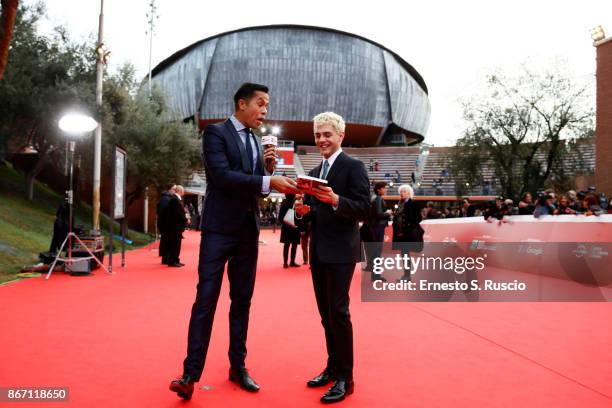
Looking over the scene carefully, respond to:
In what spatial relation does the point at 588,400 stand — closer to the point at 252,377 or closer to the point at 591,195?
the point at 252,377

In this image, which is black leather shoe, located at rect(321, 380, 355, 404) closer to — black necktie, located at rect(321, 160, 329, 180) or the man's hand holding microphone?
the man's hand holding microphone

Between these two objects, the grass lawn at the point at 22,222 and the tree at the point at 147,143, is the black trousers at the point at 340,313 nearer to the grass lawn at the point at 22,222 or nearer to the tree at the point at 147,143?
the grass lawn at the point at 22,222

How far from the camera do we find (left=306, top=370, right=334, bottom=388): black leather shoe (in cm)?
322

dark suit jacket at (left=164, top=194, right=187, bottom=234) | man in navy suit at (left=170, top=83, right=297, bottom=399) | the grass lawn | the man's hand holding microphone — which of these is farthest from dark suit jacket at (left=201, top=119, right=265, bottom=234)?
dark suit jacket at (left=164, top=194, right=187, bottom=234)

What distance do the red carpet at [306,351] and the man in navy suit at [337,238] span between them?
0.21 m

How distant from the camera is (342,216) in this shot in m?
3.07

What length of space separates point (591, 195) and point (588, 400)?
721 cm

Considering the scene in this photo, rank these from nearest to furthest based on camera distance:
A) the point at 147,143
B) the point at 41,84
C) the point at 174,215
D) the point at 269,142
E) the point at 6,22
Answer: the point at 269,142, the point at 6,22, the point at 174,215, the point at 41,84, the point at 147,143

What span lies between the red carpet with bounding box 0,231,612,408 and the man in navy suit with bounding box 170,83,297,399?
0.80ft

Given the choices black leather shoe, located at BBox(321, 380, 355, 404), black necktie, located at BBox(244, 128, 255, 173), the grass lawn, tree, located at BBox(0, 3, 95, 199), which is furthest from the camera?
tree, located at BBox(0, 3, 95, 199)

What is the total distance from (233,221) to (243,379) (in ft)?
3.42

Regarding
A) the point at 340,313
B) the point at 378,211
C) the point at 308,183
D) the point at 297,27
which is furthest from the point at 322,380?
the point at 297,27

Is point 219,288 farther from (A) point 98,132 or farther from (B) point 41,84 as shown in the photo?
(B) point 41,84

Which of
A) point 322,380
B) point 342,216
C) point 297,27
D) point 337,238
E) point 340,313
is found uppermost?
point 297,27
